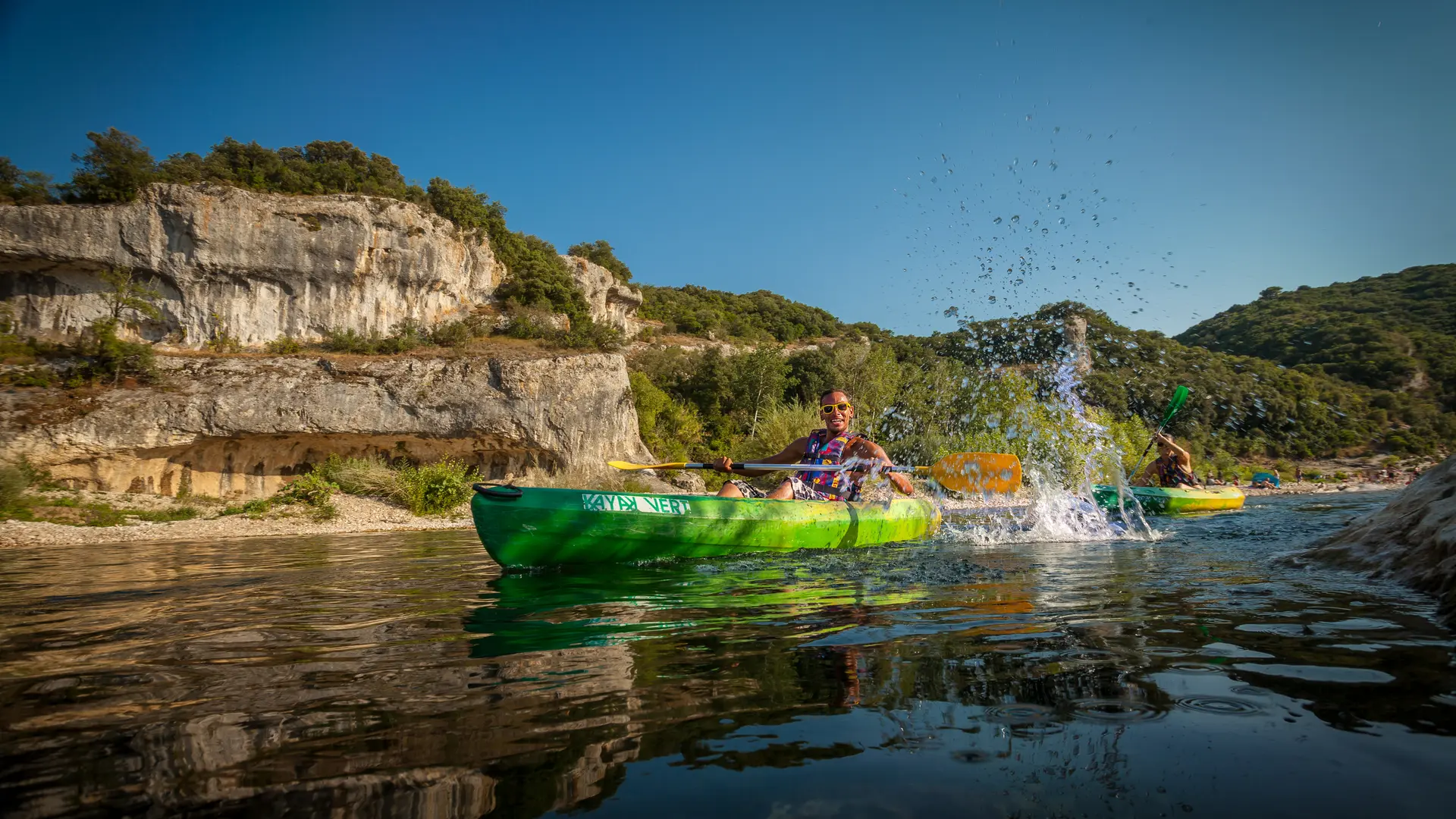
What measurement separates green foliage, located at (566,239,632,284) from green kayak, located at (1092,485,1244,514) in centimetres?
3324

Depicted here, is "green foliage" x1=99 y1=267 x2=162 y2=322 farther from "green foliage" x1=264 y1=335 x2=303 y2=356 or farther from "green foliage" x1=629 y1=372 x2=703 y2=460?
"green foliage" x1=629 y1=372 x2=703 y2=460

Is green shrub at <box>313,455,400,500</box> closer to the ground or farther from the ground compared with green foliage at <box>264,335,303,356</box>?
closer to the ground

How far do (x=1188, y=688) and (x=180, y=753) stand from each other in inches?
103

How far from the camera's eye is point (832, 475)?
7.77 m

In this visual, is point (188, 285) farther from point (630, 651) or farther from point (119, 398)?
point (630, 651)

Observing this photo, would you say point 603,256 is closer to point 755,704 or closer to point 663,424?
point 663,424

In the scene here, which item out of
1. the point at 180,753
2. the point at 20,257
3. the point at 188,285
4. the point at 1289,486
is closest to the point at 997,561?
the point at 180,753

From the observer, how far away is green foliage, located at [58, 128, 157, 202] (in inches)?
851

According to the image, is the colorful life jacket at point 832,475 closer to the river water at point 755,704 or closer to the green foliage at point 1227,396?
the river water at point 755,704

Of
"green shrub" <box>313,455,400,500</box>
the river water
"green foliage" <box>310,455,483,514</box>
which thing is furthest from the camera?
"green shrub" <box>313,455,400,500</box>

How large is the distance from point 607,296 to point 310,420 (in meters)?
19.8

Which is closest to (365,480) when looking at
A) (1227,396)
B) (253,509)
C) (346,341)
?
(253,509)

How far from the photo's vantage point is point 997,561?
17.8 feet

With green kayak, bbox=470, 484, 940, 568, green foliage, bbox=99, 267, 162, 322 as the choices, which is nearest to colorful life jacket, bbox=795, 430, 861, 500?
green kayak, bbox=470, 484, 940, 568
